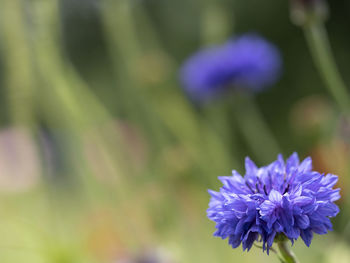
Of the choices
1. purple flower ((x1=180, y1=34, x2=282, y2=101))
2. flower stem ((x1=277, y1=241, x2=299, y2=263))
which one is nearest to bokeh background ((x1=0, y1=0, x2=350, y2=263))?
purple flower ((x1=180, y1=34, x2=282, y2=101))

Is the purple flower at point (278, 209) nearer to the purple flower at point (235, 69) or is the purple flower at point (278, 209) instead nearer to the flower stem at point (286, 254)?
the flower stem at point (286, 254)

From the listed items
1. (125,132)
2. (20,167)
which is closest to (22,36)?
(20,167)

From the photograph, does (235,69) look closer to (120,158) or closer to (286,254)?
(120,158)

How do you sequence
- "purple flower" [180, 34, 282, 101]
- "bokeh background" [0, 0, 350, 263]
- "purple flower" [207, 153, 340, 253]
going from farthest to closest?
"purple flower" [180, 34, 282, 101], "bokeh background" [0, 0, 350, 263], "purple flower" [207, 153, 340, 253]

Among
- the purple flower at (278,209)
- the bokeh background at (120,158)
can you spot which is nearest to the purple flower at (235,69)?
the bokeh background at (120,158)

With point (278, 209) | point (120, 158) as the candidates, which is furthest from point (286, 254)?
point (120, 158)

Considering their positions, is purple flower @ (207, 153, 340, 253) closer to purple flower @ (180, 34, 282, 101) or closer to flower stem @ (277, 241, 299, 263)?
flower stem @ (277, 241, 299, 263)
